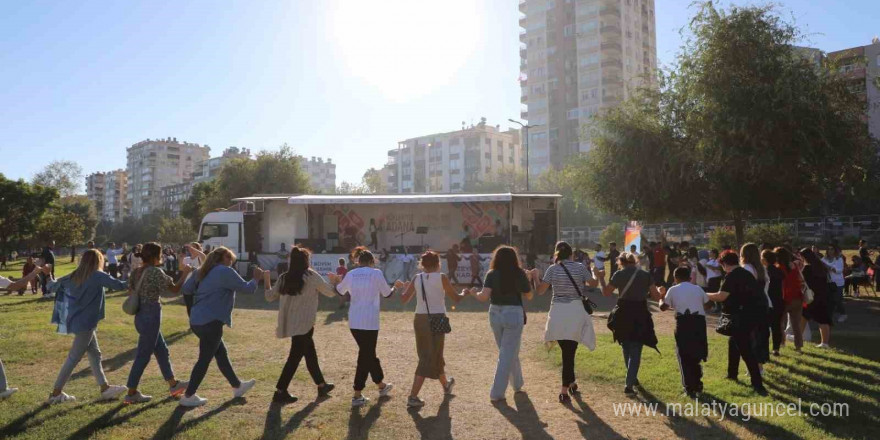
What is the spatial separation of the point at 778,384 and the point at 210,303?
6.61m

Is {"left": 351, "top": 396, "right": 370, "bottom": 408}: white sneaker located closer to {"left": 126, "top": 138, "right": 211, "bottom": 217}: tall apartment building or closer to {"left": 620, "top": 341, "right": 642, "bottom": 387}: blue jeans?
{"left": 620, "top": 341, "right": 642, "bottom": 387}: blue jeans

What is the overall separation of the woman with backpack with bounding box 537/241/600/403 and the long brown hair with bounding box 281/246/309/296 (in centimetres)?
256

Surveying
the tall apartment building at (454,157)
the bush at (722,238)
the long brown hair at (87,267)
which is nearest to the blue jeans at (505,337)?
the long brown hair at (87,267)

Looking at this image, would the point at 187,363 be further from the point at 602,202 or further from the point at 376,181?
the point at 376,181

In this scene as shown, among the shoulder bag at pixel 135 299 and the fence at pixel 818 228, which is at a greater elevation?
the fence at pixel 818 228

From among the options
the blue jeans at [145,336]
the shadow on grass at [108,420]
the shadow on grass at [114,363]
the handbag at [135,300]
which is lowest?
the shadow on grass at [114,363]

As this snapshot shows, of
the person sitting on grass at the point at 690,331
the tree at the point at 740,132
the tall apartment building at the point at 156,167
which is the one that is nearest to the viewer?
the person sitting on grass at the point at 690,331

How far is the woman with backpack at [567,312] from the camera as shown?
6367 mm

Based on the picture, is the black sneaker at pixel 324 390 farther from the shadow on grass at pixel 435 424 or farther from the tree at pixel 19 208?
the tree at pixel 19 208

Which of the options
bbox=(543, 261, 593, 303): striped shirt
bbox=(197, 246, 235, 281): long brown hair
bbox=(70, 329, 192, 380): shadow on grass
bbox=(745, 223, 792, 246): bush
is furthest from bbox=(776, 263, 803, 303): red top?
bbox=(745, 223, 792, 246): bush

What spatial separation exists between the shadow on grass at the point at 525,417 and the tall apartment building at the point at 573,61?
2668 inches

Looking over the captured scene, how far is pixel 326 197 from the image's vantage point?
68.6 ft

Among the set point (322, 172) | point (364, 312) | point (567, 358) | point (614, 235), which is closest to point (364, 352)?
point (364, 312)

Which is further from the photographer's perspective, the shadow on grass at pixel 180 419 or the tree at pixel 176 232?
the tree at pixel 176 232
